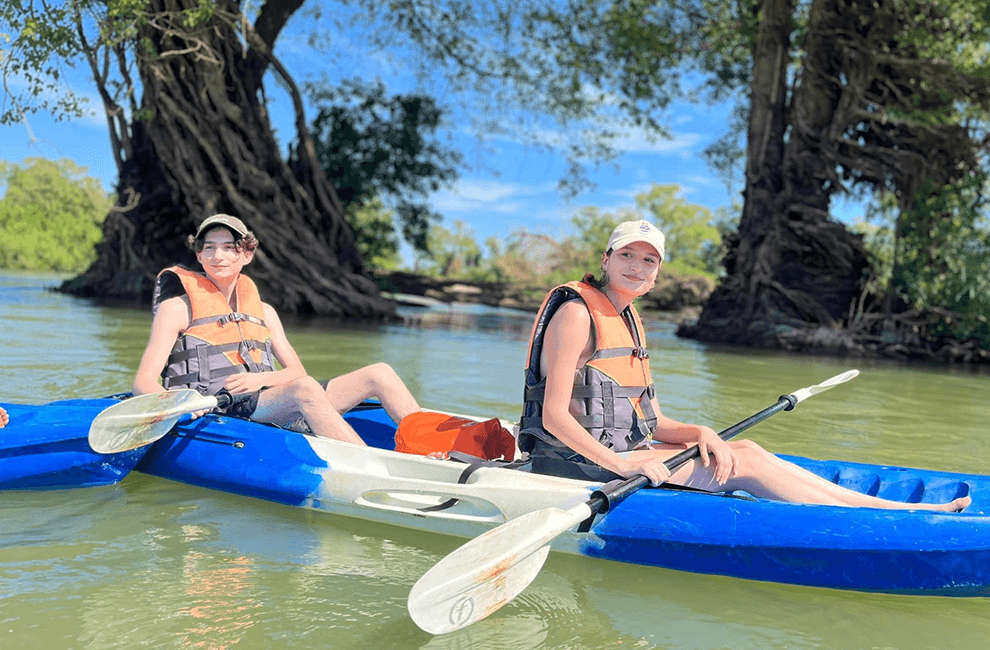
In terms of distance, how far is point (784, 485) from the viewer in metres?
2.77

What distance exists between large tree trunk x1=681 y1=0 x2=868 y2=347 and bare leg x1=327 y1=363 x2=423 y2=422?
10.3m

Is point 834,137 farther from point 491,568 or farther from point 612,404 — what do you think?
point 491,568

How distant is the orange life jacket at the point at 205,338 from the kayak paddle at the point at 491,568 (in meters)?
1.72

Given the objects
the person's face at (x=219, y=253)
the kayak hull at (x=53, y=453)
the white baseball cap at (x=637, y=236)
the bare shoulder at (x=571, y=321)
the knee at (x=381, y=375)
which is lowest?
the kayak hull at (x=53, y=453)

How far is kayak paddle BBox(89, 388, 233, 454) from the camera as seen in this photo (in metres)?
3.28

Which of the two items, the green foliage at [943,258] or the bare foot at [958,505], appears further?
the green foliage at [943,258]

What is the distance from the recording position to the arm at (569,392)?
104 inches

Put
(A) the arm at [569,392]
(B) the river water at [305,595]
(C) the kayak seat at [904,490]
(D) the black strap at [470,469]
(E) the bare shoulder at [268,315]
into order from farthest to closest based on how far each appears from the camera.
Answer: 1. (E) the bare shoulder at [268,315]
2. (C) the kayak seat at [904,490]
3. (D) the black strap at [470,469]
4. (A) the arm at [569,392]
5. (B) the river water at [305,595]

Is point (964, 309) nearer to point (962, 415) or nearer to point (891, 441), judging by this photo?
point (962, 415)

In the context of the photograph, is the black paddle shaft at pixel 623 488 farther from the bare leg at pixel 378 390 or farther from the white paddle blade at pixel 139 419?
the white paddle blade at pixel 139 419

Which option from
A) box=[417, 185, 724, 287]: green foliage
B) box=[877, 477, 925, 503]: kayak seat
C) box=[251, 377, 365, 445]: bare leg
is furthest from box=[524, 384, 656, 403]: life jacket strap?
box=[417, 185, 724, 287]: green foliage

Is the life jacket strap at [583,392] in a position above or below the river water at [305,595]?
above

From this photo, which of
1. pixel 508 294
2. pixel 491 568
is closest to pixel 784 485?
pixel 491 568

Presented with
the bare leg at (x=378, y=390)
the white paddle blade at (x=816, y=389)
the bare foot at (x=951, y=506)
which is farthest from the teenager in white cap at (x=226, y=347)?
the bare foot at (x=951, y=506)
